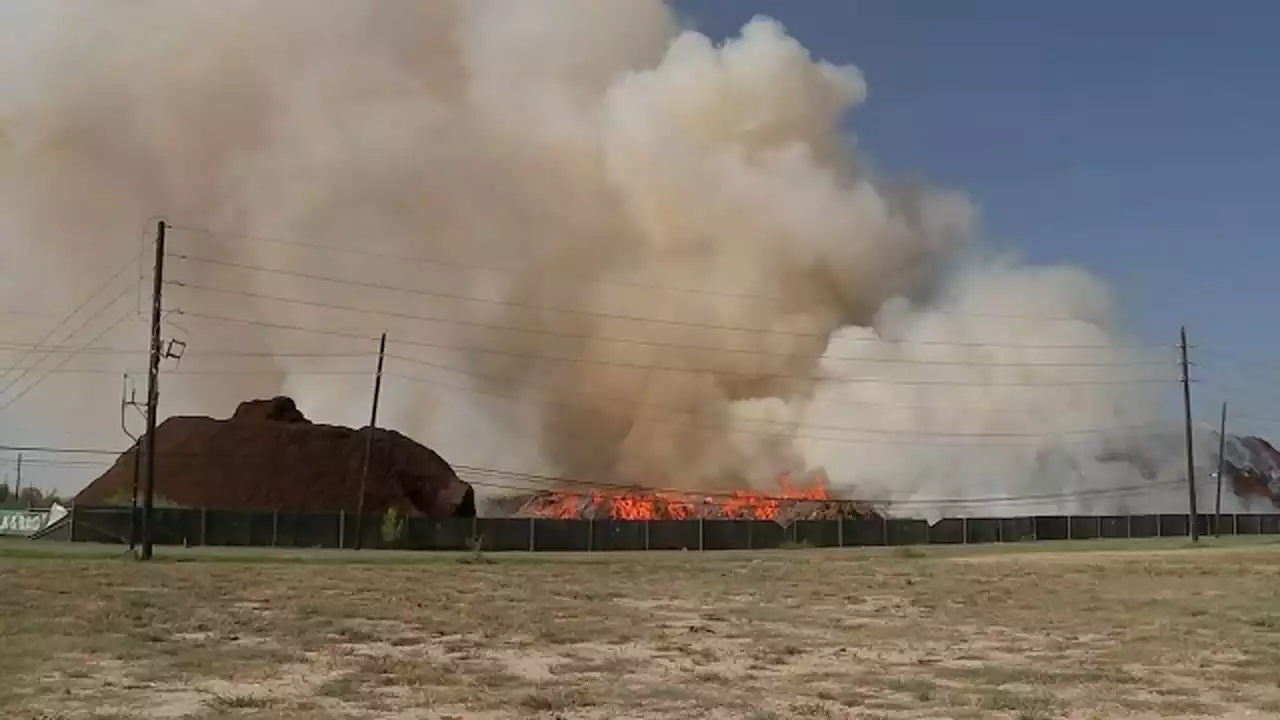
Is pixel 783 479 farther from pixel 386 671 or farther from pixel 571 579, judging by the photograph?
pixel 386 671

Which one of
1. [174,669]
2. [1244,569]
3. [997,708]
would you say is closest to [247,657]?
[174,669]

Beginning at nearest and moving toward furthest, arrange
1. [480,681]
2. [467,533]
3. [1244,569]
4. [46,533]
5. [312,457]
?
[480,681] < [1244,569] < [46,533] < [467,533] < [312,457]

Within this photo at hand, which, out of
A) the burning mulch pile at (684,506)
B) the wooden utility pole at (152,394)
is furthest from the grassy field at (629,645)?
the burning mulch pile at (684,506)

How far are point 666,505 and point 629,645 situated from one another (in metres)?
76.4

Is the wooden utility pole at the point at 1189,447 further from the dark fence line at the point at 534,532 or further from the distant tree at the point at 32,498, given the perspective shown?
the distant tree at the point at 32,498

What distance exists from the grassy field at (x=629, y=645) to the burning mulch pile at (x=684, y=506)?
55436 millimetres

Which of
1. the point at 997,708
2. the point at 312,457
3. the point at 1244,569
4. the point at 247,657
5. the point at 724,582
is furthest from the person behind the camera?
the point at 312,457

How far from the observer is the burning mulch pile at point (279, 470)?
79.5 metres

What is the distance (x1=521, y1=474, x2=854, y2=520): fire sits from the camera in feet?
314

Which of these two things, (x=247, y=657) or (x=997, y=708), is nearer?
(x=997, y=708)

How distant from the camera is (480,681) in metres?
16.4

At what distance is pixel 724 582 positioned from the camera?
39.5 meters

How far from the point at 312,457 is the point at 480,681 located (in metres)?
69.0

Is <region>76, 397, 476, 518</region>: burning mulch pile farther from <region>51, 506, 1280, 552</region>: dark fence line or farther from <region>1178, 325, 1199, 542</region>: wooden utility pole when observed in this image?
<region>1178, 325, 1199, 542</region>: wooden utility pole
